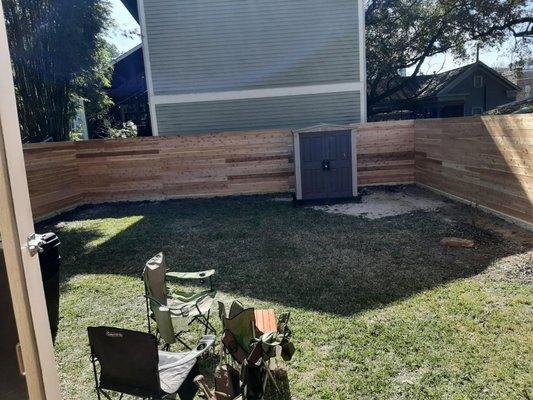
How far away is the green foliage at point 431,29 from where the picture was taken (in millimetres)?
15859

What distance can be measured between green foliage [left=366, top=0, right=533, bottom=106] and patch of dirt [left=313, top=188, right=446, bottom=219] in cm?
1067

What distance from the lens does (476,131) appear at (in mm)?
6750

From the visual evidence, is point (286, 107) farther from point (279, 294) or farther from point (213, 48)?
point (279, 294)

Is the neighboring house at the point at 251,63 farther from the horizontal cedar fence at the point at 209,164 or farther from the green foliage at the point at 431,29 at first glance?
the green foliage at the point at 431,29

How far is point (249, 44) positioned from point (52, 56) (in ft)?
15.8

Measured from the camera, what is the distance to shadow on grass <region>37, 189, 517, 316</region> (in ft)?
13.9

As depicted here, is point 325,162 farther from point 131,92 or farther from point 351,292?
point 131,92

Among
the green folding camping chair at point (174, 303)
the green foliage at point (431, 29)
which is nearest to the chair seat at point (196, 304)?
the green folding camping chair at point (174, 303)

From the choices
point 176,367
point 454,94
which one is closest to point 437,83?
point 454,94

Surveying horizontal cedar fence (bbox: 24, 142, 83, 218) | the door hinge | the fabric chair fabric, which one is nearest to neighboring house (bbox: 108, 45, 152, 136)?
horizontal cedar fence (bbox: 24, 142, 83, 218)

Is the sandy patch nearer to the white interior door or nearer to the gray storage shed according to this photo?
the gray storage shed

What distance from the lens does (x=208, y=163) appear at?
966 cm

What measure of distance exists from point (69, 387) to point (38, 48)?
831cm

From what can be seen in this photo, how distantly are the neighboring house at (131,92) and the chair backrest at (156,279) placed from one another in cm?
1429
